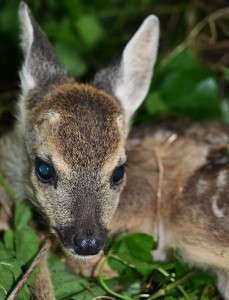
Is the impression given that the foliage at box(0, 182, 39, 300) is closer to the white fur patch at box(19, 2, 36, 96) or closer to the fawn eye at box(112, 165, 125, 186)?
the fawn eye at box(112, 165, 125, 186)

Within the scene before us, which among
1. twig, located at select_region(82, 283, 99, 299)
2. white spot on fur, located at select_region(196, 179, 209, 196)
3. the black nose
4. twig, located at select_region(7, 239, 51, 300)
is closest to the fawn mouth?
the black nose

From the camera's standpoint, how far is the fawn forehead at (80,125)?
3500 millimetres

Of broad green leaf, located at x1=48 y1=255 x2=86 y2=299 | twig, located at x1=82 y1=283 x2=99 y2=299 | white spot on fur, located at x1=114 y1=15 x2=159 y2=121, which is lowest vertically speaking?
twig, located at x1=82 y1=283 x2=99 y2=299

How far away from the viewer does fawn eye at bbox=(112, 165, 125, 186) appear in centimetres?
366

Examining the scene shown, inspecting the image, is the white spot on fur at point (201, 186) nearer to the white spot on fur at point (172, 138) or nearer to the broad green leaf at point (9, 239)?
the white spot on fur at point (172, 138)

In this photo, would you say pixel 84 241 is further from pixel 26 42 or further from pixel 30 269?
pixel 26 42

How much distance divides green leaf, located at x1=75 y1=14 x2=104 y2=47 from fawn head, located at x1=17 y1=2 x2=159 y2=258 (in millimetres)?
1099

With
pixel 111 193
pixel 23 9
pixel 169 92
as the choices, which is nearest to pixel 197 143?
pixel 169 92

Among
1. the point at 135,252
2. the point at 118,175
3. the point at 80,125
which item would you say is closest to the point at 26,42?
the point at 80,125

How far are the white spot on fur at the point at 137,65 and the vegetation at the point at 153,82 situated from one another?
54cm

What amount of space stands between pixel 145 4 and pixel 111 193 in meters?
2.47

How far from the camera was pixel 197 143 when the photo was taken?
14.8 feet

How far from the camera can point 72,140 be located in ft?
11.5

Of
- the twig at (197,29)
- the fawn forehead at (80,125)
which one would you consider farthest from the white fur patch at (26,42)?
the twig at (197,29)
